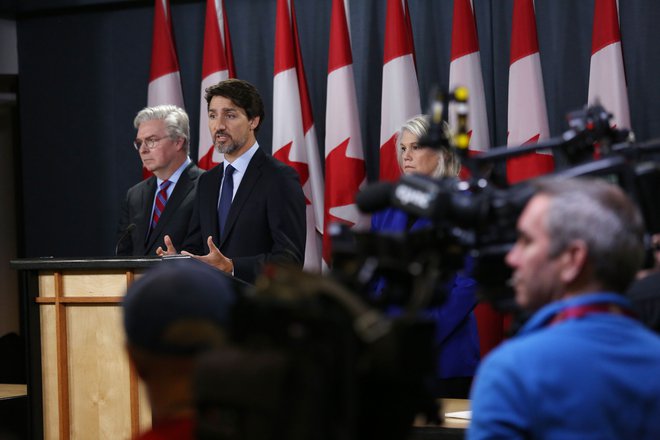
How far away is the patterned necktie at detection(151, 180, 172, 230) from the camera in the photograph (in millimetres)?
5234

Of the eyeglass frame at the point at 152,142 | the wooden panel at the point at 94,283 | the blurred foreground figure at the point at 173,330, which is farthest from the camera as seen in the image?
the eyeglass frame at the point at 152,142

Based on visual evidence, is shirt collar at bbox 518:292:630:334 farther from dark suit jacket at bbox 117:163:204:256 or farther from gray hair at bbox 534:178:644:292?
dark suit jacket at bbox 117:163:204:256

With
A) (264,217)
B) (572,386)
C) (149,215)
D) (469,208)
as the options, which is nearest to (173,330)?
A: (469,208)

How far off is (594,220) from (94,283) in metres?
2.79

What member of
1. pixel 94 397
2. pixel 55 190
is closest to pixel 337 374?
pixel 94 397

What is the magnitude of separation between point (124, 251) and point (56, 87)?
8.26 feet

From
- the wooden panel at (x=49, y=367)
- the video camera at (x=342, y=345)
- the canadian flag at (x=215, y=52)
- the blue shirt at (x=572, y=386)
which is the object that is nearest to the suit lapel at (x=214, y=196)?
the wooden panel at (x=49, y=367)

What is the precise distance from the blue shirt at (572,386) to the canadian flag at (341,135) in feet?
14.2

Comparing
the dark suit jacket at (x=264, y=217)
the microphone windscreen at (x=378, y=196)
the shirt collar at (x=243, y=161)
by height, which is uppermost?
the shirt collar at (x=243, y=161)

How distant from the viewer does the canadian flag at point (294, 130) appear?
6.23 metres

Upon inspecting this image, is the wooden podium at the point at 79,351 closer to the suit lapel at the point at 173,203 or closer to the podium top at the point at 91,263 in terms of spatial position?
the podium top at the point at 91,263

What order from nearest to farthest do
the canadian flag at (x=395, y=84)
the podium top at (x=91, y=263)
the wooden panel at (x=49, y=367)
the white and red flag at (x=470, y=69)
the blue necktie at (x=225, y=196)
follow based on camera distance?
1. the podium top at (x=91, y=263)
2. the wooden panel at (x=49, y=367)
3. the blue necktie at (x=225, y=196)
4. the white and red flag at (x=470, y=69)
5. the canadian flag at (x=395, y=84)

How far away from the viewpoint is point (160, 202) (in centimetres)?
532

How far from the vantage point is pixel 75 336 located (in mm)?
4141
